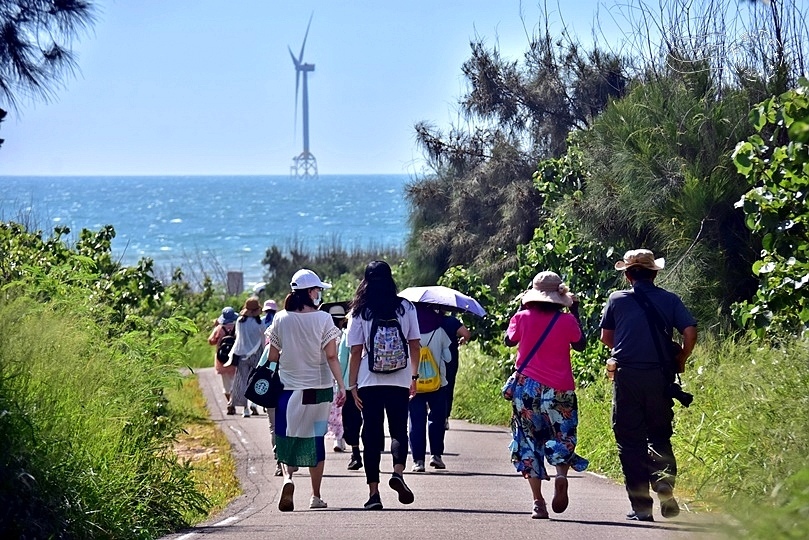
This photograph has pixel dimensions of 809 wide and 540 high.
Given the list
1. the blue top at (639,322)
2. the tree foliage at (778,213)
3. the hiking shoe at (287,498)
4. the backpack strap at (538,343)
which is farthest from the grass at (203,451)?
the tree foliage at (778,213)

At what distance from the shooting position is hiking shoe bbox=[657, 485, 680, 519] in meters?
9.34

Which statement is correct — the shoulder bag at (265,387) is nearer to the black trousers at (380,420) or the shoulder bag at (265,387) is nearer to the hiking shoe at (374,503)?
the black trousers at (380,420)

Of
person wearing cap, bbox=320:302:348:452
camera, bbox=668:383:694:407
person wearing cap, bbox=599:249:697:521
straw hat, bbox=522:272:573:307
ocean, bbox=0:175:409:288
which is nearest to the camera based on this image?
camera, bbox=668:383:694:407

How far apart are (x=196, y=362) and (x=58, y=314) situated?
2043 centimetres

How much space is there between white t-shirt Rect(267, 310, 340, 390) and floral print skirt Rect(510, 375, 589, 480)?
1616 mm

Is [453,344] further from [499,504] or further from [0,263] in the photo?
[0,263]

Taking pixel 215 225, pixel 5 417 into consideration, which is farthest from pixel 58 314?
pixel 215 225

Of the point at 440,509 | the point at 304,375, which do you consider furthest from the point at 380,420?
the point at 440,509

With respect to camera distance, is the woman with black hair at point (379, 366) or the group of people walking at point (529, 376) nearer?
the group of people walking at point (529, 376)

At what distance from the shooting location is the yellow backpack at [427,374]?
13.3m

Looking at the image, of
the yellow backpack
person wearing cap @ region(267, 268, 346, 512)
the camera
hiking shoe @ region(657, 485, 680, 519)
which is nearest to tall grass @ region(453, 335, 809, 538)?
hiking shoe @ region(657, 485, 680, 519)

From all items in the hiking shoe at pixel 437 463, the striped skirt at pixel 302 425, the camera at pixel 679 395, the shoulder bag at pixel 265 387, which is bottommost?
the hiking shoe at pixel 437 463

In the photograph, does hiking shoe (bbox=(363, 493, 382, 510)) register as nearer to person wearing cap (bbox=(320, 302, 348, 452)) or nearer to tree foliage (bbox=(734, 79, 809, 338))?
person wearing cap (bbox=(320, 302, 348, 452))

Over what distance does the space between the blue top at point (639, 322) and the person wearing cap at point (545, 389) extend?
0.50 metres
